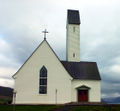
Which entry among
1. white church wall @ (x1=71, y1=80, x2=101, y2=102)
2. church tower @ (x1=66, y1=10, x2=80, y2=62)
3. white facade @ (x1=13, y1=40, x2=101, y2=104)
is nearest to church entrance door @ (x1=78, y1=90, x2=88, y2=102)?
white church wall @ (x1=71, y1=80, x2=101, y2=102)

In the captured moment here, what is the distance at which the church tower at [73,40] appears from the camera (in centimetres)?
4534

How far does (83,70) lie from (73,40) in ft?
27.6

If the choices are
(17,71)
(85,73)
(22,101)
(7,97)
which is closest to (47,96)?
(22,101)

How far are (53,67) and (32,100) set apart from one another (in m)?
6.21

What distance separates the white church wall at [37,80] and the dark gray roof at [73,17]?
1310 centimetres

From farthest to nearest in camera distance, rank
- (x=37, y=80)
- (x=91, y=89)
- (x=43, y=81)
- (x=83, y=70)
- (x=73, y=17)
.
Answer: (x=73, y=17), (x=83, y=70), (x=91, y=89), (x=43, y=81), (x=37, y=80)

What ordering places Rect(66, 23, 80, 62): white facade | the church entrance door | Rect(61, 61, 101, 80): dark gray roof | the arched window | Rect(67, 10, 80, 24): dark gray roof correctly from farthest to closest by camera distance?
Rect(67, 10, 80, 24): dark gray roof → Rect(66, 23, 80, 62): white facade → Rect(61, 61, 101, 80): dark gray roof → the church entrance door → the arched window

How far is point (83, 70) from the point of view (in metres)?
40.3

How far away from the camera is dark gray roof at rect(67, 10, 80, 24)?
4719 centimetres

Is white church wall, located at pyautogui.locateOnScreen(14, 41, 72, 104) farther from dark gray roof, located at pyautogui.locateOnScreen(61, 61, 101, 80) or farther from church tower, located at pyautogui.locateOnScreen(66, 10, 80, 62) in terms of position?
church tower, located at pyautogui.locateOnScreen(66, 10, 80, 62)

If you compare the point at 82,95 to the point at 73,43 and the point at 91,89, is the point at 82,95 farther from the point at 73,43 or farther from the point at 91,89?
the point at 73,43

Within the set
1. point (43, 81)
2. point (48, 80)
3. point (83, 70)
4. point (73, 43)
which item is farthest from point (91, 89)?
point (73, 43)

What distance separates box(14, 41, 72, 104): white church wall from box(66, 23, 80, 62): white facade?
32.0 ft

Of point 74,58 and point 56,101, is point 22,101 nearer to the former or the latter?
point 56,101
